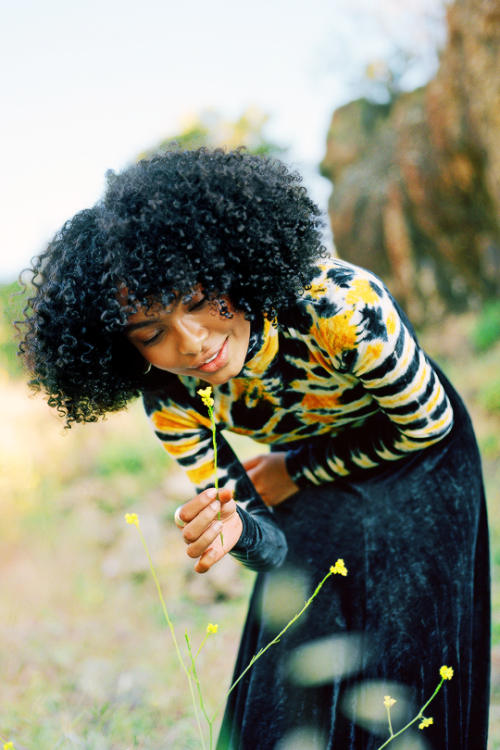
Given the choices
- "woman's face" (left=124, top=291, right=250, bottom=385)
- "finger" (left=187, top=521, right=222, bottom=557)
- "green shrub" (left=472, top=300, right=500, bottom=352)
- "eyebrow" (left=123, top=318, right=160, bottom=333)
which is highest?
"eyebrow" (left=123, top=318, right=160, bottom=333)

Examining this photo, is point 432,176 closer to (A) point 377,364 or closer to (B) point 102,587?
(B) point 102,587

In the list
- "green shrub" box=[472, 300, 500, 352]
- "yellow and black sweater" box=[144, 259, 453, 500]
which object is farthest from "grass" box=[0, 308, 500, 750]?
"yellow and black sweater" box=[144, 259, 453, 500]

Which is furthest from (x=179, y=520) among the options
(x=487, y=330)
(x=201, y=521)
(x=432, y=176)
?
(x=432, y=176)

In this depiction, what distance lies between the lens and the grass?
2.33 m

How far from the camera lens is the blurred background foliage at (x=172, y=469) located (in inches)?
98.7

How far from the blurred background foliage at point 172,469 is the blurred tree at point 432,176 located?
0.02 metres

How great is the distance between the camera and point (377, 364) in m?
1.13

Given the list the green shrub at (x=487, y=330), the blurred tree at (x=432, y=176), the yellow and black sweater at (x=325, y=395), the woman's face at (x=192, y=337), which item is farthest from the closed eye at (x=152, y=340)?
the green shrub at (x=487, y=330)

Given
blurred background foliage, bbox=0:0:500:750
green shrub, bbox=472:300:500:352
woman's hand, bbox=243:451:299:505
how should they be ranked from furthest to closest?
1. green shrub, bbox=472:300:500:352
2. blurred background foliage, bbox=0:0:500:750
3. woman's hand, bbox=243:451:299:505

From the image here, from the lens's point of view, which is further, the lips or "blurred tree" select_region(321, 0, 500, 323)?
"blurred tree" select_region(321, 0, 500, 323)

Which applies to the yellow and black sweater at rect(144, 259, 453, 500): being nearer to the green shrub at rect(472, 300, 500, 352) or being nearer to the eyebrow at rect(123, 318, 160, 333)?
the eyebrow at rect(123, 318, 160, 333)

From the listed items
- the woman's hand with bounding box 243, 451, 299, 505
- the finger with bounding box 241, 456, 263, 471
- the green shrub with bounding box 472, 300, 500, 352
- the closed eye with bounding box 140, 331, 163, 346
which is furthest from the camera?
the green shrub with bounding box 472, 300, 500, 352

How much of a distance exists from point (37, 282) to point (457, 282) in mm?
7753

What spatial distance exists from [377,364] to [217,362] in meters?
0.33
